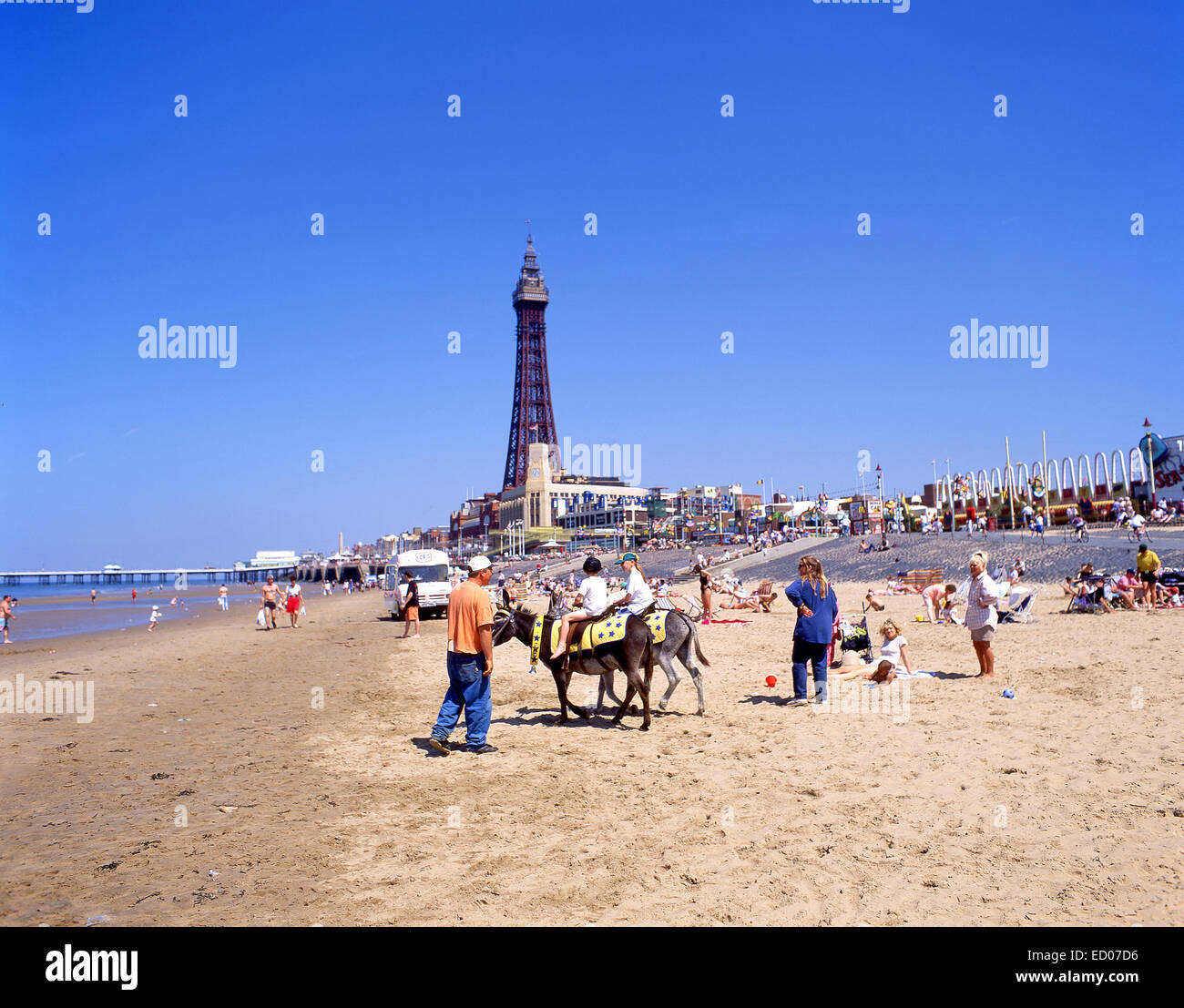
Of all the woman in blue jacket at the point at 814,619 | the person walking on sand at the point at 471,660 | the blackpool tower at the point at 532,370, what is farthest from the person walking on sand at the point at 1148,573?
the blackpool tower at the point at 532,370

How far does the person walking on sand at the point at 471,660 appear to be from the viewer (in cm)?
835

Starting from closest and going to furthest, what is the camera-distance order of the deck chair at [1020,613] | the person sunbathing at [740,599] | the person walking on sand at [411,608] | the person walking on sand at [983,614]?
the person walking on sand at [983,614] < the deck chair at [1020,613] < the person walking on sand at [411,608] < the person sunbathing at [740,599]

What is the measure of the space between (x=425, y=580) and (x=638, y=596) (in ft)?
68.8

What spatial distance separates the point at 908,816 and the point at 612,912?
8.57 ft

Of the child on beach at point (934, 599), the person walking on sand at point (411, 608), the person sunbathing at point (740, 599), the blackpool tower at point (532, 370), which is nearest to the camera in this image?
the child on beach at point (934, 599)

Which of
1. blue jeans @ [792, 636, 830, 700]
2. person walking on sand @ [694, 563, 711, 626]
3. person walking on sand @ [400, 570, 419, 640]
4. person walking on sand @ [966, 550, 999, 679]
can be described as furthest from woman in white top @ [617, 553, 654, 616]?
person walking on sand @ [400, 570, 419, 640]

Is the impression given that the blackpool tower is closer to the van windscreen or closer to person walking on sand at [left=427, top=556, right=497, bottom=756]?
the van windscreen

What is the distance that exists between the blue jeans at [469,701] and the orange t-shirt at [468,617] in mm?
162

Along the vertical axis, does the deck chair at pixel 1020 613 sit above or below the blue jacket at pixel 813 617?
below

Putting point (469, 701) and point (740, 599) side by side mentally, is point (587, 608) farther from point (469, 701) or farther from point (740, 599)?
point (740, 599)

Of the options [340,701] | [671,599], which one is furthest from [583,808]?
[671,599]

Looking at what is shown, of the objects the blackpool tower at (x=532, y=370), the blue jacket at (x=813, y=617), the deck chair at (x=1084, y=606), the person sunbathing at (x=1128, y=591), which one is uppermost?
the blackpool tower at (x=532, y=370)

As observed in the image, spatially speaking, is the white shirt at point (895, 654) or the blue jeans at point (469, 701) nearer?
the blue jeans at point (469, 701)

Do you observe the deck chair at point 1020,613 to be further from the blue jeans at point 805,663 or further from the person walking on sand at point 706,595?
the blue jeans at point 805,663
